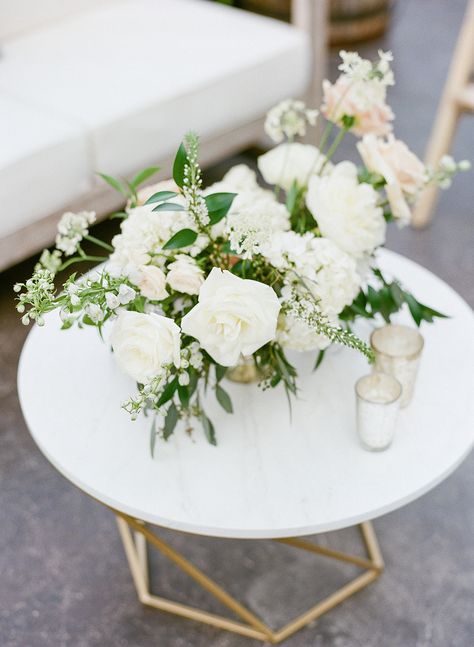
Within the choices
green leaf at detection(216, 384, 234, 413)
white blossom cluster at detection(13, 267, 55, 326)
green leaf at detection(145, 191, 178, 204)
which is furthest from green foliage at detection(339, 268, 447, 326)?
white blossom cluster at detection(13, 267, 55, 326)

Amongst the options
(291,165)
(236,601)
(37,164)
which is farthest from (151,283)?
(37,164)

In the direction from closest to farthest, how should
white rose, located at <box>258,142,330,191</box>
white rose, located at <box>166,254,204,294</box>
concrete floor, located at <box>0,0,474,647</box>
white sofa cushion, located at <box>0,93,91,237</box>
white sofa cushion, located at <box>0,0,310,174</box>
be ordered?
white rose, located at <box>166,254,204,294</box> → white rose, located at <box>258,142,330,191</box> → concrete floor, located at <box>0,0,474,647</box> → white sofa cushion, located at <box>0,93,91,237</box> → white sofa cushion, located at <box>0,0,310,174</box>

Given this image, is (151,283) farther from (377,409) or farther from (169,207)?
(377,409)

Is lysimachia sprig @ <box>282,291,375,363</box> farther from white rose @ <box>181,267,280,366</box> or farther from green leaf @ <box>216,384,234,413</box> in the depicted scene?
green leaf @ <box>216,384,234,413</box>

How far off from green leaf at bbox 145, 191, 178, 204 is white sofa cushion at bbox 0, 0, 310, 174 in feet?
3.08

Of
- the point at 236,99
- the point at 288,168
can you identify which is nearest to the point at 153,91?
the point at 236,99

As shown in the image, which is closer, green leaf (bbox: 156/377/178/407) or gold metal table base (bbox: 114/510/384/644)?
green leaf (bbox: 156/377/178/407)

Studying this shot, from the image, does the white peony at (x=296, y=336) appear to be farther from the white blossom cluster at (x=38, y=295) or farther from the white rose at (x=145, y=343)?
the white blossom cluster at (x=38, y=295)

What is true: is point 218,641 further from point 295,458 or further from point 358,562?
point 295,458

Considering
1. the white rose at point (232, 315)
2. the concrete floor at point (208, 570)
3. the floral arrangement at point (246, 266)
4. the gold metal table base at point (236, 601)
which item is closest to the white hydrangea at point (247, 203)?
the floral arrangement at point (246, 266)

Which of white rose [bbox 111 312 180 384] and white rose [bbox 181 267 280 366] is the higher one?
white rose [bbox 181 267 280 366]

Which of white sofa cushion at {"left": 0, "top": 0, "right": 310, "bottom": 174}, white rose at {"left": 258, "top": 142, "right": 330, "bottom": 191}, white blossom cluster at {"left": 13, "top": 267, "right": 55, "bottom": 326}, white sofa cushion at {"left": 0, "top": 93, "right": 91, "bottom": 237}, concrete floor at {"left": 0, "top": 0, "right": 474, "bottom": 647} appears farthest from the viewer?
white sofa cushion at {"left": 0, "top": 0, "right": 310, "bottom": 174}

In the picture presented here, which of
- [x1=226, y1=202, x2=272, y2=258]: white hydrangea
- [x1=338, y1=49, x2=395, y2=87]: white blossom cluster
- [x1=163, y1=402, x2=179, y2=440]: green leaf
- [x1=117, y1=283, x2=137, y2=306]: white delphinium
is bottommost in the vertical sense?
[x1=163, y1=402, x2=179, y2=440]: green leaf

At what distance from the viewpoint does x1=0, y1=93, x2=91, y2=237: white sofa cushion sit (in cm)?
182
